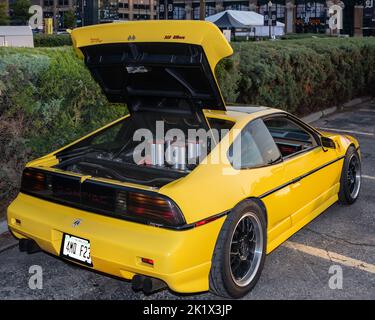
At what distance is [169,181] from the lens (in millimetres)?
3932

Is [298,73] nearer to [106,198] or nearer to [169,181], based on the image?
[169,181]

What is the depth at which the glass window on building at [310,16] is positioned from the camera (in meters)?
66.9

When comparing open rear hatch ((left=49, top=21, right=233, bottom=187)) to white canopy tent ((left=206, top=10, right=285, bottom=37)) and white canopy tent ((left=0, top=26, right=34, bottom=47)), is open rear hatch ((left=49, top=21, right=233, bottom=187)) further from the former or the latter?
white canopy tent ((left=206, top=10, right=285, bottom=37))

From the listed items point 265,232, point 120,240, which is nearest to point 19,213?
point 120,240

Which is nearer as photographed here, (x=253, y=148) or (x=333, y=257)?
(x=253, y=148)

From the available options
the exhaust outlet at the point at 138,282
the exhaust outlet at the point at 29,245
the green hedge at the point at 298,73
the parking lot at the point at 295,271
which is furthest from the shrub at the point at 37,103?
the green hedge at the point at 298,73

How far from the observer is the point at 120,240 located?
11.0 ft

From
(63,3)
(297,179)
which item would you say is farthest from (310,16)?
(63,3)

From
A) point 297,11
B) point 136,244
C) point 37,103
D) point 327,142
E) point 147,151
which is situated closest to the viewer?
point 136,244

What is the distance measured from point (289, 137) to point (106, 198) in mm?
2666

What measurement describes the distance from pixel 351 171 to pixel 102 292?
3.46 meters

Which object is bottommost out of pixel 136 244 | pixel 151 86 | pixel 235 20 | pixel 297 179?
pixel 136 244

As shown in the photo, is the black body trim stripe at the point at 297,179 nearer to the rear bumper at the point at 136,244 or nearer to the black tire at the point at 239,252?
the black tire at the point at 239,252

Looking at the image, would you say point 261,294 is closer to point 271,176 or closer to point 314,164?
point 271,176
